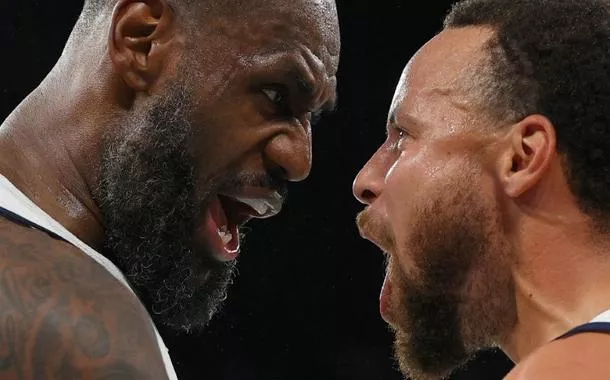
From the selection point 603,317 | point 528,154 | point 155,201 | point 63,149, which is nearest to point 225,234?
point 155,201

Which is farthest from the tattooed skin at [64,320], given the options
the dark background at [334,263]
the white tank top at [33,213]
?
the dark background at [334,263]

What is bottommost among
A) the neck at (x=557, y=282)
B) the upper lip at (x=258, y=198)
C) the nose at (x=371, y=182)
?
the upper lip at (x=258, y=198)

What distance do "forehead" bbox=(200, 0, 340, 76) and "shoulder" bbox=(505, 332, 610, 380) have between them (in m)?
0.70

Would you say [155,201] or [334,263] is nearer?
[155,201]

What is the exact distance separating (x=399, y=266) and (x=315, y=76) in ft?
1.28

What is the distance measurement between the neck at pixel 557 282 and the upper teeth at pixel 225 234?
55cm

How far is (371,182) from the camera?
4.36ft

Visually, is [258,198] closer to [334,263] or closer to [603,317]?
[603,317]

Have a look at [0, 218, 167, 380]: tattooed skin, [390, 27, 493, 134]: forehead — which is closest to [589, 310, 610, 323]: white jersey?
[390, 27, 493, 134]: forehead

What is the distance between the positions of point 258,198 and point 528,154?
1.63ft

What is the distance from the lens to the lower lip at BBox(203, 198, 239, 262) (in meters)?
1.51

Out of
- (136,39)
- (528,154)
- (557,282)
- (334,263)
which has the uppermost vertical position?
(136,39)

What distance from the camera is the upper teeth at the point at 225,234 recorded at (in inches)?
61.4

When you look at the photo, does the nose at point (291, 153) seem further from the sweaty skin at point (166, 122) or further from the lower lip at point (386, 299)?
the lower lip at point (386, 299)
